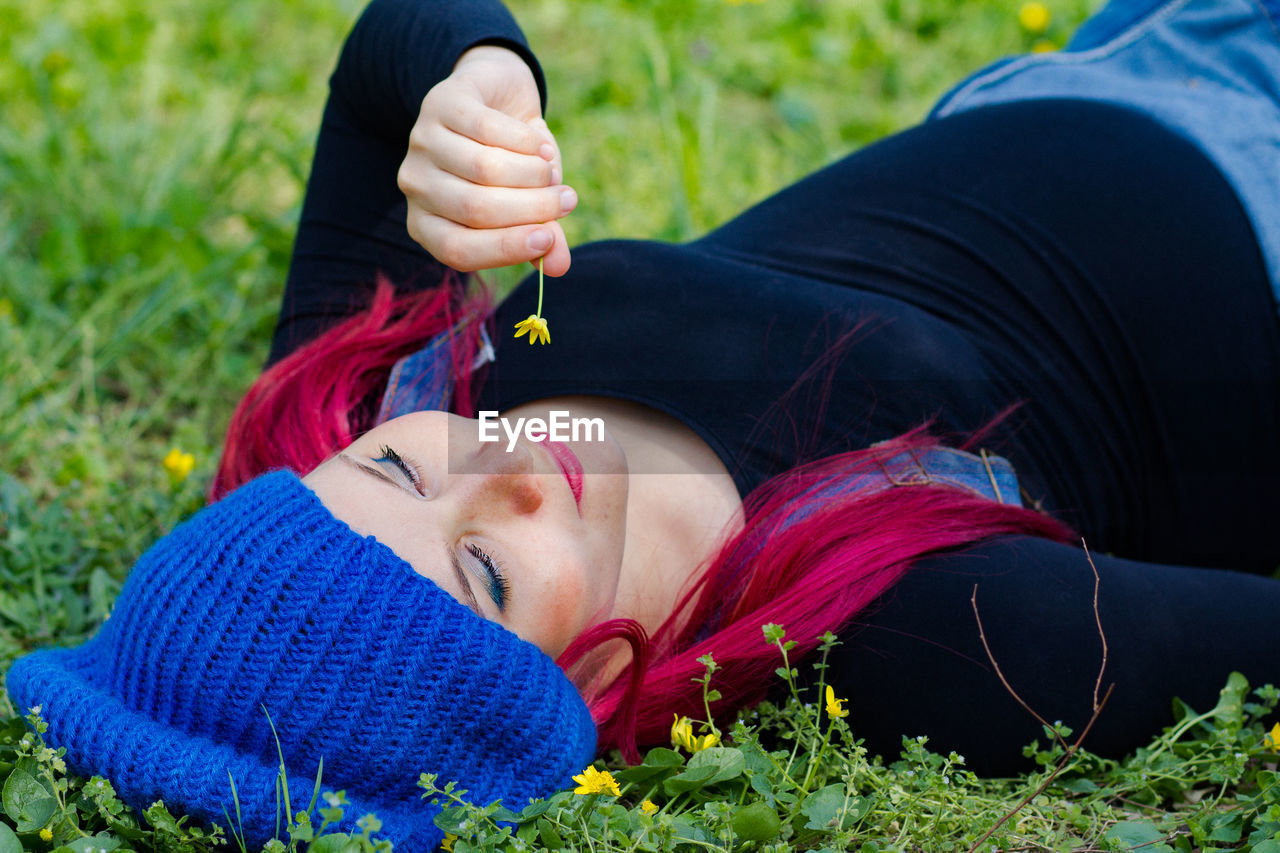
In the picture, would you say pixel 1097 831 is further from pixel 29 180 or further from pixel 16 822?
pixel 29 180

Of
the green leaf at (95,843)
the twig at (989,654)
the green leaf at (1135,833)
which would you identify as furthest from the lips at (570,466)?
the green leaf at (1135,833)

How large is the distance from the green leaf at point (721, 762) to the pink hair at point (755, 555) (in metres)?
0.14

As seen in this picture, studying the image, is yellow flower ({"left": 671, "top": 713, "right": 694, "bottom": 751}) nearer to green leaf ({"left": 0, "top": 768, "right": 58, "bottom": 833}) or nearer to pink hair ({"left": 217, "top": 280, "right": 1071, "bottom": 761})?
pink hair ({"left": 217, "top": 280, "right": 1071, "bottom": 761})

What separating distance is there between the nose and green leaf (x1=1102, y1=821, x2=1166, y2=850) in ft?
2.77

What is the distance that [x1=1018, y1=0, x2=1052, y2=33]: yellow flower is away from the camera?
3.32 m

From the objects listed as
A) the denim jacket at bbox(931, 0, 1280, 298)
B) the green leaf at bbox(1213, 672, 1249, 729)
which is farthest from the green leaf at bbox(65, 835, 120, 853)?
the denim jacket at bbox(931, 0, 1280, 298)

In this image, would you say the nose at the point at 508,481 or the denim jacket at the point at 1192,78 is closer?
the nose at the point at 508,481

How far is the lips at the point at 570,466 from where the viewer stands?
4.96 ft

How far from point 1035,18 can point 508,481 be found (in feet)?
8.85

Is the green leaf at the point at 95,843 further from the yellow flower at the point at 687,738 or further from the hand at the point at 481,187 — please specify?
the hand at the point at 481,187

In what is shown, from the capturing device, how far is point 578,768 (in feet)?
4.74

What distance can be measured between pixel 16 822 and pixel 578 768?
684mm

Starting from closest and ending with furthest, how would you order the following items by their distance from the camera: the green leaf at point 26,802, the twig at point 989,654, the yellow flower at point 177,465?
the green leaf at point 26,802 < the twig at point 989,654 < the yellow flower at point 177,465

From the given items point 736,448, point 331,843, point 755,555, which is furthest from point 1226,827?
point 331,843
